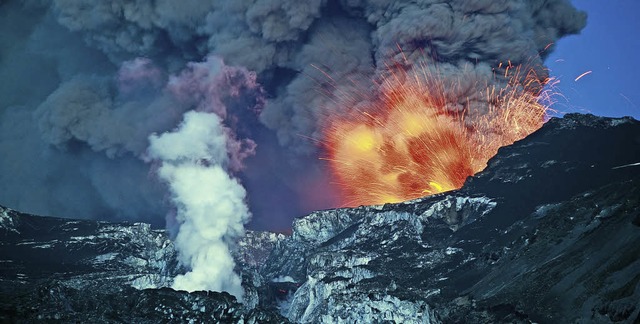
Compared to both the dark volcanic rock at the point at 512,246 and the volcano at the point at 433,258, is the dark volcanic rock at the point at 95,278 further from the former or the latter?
the dark volcanic rock at the point at 512,246

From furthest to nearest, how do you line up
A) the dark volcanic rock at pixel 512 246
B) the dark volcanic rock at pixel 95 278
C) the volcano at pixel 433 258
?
1. the dark volcanic rock at pixel 512 246
2. the volcano at pixel 433 258
3. the dark volcanic rock at pixel 95 278

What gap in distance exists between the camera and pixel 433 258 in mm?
113500

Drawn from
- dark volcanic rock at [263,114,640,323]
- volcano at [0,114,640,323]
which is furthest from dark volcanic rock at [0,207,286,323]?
dark volcanic rock at [263,114,640,323]

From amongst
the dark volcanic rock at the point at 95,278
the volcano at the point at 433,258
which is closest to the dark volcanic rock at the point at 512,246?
the volcano at the point at 433,258

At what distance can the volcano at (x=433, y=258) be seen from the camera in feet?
221

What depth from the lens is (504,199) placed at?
402 ft

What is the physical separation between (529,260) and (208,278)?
188 feet

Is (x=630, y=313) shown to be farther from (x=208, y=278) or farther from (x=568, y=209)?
(x=208, y=278)

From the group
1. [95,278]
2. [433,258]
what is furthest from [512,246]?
[95,278]

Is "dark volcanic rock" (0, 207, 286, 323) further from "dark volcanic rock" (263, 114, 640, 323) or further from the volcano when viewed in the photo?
"dark volcanic rock" (263, 114, 640, 323)

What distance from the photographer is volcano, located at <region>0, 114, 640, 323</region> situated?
2653 inches

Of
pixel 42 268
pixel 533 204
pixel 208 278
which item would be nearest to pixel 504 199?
pixel 533 204

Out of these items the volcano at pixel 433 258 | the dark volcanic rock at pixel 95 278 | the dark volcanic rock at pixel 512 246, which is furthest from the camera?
the dark volcanic rock at pixel 512 246

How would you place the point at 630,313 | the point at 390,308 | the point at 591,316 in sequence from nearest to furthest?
the point at 630,313 < the point at 591,316 < the point at 390,308
